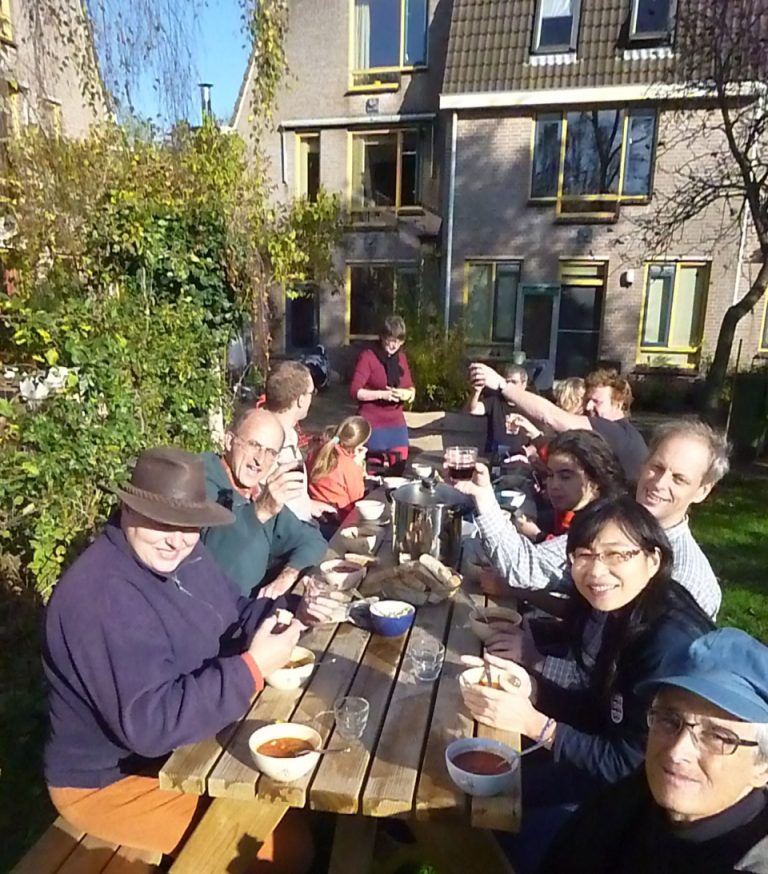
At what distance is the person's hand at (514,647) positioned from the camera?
7.39 ft

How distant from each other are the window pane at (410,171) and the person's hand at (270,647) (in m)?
14.5

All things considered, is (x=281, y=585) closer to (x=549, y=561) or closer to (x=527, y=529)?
(x=549, y=561)

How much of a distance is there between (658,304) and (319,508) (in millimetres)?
11570

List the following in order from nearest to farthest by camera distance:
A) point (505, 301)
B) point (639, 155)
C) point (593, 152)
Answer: point (639, 155)
point (593, 152)
point (505, 301)

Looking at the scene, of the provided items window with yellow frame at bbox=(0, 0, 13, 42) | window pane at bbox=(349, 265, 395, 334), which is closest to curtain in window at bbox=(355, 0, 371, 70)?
window pane at bbox=(349, 265, 395, 334)

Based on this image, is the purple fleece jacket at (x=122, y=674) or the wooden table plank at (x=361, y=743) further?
the purple fleece jacket at (x=122, y=674)

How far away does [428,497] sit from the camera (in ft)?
9.66

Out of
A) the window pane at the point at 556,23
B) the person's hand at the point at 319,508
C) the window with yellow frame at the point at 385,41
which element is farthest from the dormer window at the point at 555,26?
the person's hand at the point at 319,508

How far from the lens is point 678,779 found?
132 cm

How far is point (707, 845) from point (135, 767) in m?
1.48

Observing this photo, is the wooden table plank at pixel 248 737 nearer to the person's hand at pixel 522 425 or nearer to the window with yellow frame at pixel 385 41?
the person's hand at pixel 522 425

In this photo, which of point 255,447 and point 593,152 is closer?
point 255,447

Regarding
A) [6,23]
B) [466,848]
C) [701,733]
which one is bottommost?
[466,848]

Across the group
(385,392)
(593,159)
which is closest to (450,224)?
(593,159)
